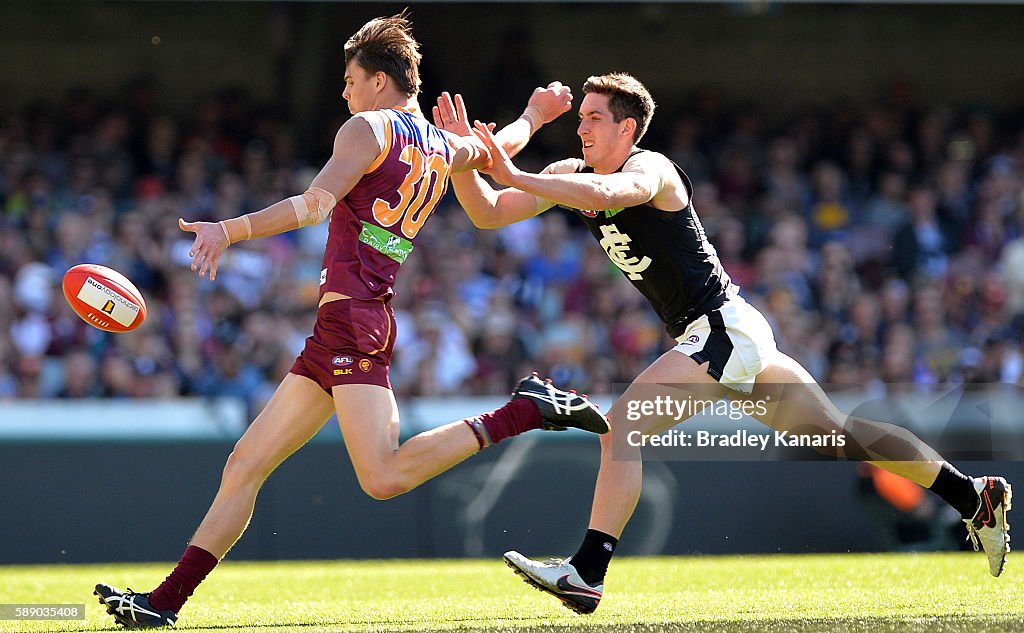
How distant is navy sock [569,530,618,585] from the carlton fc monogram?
108cm

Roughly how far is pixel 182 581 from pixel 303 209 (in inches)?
58.4

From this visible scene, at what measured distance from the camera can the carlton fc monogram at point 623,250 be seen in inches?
215

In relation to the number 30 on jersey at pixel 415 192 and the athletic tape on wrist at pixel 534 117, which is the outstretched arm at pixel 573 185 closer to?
the number 30 on jersey at pixel 415 192

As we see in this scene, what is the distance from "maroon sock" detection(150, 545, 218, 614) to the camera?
4926 millimetres

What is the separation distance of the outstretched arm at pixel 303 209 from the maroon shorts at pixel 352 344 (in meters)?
0.41

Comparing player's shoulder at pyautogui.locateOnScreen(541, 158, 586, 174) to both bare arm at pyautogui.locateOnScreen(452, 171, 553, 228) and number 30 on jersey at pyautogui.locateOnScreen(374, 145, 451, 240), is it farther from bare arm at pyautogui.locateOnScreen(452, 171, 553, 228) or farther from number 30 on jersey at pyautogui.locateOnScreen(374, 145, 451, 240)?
number 30 on jersey at pyautogui.locateOnScreen(374, 145, 451, 240)

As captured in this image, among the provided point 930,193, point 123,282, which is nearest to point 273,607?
point 123,282

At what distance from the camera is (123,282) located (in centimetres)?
521

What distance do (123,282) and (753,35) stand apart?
10.4 m

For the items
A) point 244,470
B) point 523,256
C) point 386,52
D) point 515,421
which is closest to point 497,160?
point 386,52

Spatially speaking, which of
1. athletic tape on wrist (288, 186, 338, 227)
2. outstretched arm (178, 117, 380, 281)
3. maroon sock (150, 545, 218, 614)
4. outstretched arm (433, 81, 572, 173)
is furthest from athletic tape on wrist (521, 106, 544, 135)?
maroon sock (150, 545, 218, 614)

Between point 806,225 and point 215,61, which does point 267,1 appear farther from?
point 806,225

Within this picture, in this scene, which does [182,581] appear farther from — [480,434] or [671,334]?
[671,334]

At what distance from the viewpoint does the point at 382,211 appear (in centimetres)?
493
